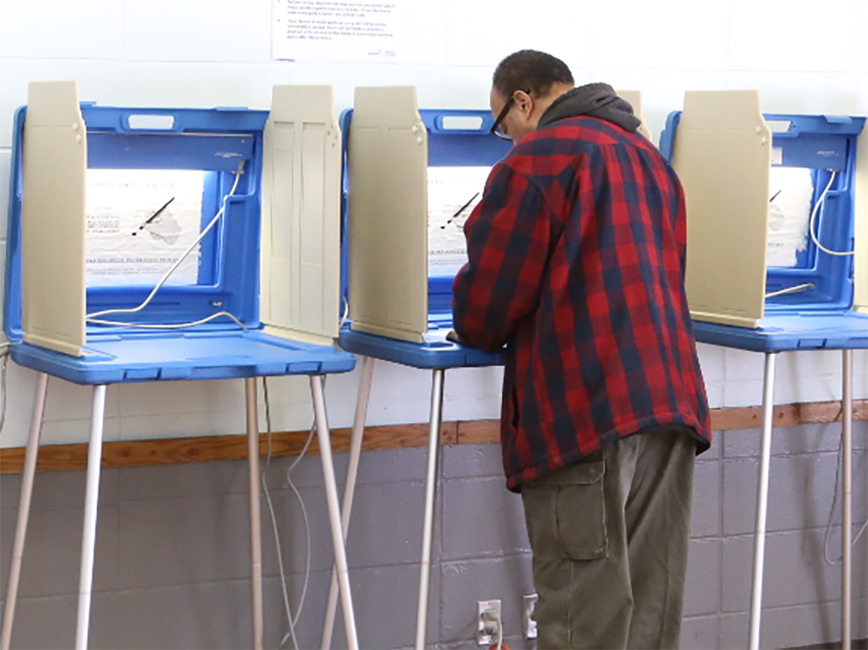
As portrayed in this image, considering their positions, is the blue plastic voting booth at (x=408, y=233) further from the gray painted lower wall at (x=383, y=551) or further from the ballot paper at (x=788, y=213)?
the ballot paper at (x=788, y=213)

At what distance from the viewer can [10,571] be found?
231cm

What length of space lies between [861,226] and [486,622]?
4.10 ft

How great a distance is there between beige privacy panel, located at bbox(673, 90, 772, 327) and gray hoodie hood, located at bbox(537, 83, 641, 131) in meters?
0.52

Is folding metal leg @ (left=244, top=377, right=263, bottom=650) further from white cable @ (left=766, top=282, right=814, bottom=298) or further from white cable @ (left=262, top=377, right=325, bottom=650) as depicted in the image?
white cable @ (left=766, top=282, right=814, bottom=298)

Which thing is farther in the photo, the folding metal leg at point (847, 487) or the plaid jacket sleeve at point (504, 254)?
the folding metal leg at point (847, 487)

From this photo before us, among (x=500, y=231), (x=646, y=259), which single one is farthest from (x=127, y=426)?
(x=646, y=259)

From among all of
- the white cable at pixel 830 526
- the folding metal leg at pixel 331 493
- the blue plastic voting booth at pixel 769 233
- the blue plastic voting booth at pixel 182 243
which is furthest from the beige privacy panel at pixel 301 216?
the white cable at pixel 830 526

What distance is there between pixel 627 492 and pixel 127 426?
1.05 m

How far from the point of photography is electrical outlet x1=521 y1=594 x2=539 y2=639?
2.79 m

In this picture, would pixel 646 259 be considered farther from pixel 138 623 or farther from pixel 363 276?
pixel 138 623

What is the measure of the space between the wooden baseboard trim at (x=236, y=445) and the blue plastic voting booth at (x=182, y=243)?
0.41ft

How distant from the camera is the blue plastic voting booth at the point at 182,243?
79.6 inches

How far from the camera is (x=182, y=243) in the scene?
2326mm

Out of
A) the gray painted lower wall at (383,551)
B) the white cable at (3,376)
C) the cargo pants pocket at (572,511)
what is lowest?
the gray painted lower wall at (383,551)
